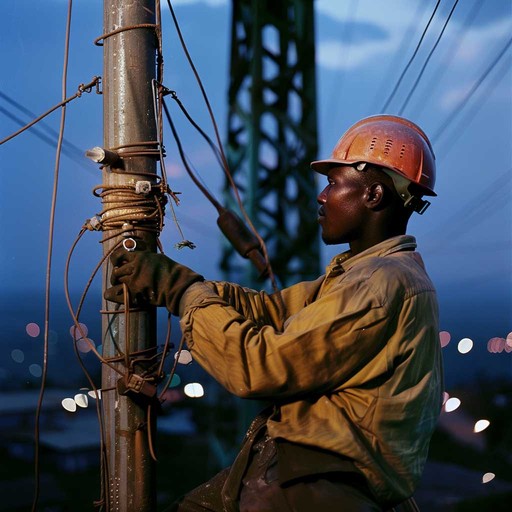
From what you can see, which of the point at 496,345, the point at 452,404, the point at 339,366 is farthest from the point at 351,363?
the point at 496,345

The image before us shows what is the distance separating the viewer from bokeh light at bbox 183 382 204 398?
1109cm

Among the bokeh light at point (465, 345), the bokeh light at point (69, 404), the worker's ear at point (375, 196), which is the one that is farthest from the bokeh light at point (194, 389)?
the worker's ear at point (375, 196)

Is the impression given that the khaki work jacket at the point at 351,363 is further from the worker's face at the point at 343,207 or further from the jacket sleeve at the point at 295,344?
the worker's face at the point at 343,207

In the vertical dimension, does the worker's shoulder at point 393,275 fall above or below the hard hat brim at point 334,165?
below

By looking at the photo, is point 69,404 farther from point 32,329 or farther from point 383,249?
point 383,249

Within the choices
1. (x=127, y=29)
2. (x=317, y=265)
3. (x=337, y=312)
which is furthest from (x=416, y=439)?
(x=317, y=265)

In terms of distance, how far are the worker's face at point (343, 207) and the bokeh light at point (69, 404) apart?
7.18 metres

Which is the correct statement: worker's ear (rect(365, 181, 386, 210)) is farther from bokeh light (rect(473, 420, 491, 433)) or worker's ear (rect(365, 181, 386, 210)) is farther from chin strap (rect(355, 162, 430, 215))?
bokeh light (rect(473, 420, 491, 433))

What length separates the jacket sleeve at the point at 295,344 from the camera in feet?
7.69

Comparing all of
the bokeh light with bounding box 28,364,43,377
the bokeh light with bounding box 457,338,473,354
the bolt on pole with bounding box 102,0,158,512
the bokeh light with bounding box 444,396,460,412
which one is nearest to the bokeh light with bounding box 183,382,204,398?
the bokeh light with bounding box 28,364,43,377

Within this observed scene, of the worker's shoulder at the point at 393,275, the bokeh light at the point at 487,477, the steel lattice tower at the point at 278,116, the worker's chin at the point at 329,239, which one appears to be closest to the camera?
the worker's shoulder at the point at 393,275

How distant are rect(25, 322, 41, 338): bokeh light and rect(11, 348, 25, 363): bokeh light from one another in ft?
0.81

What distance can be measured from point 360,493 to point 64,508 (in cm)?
949

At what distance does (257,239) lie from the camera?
3.13 meters
